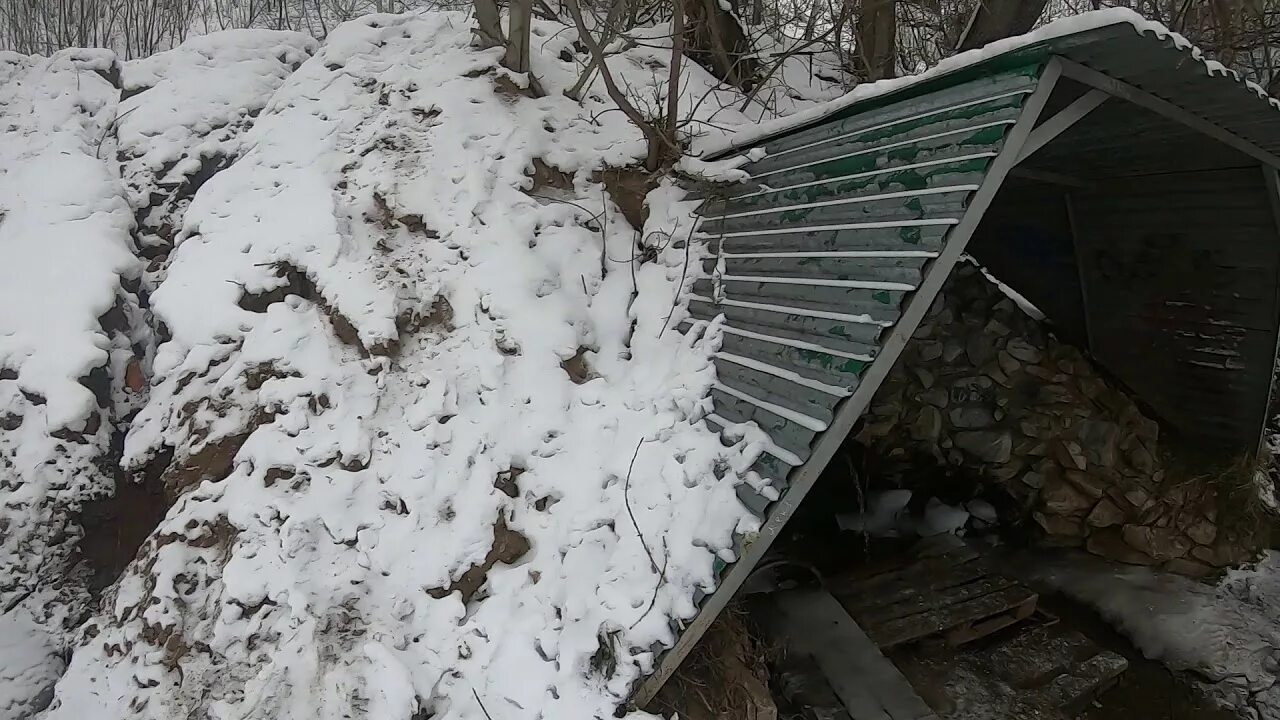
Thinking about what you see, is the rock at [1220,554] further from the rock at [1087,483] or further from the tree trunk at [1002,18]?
the tree trunk at [1002,18]

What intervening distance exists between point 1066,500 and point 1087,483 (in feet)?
0.59

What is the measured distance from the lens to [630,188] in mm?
4770

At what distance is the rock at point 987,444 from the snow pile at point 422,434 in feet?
8.90

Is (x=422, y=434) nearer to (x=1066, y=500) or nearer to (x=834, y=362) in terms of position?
(x=834, y=362)

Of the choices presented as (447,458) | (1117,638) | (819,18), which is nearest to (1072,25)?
(447,458)

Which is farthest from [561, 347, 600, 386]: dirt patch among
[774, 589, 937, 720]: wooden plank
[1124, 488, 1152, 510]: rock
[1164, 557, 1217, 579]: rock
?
[1164, 557, 1217, 579]: rock

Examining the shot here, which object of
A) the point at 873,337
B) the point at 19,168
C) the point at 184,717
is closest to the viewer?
the point at 873,337

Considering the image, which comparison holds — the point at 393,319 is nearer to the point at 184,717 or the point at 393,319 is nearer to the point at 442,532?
the point at 442,532

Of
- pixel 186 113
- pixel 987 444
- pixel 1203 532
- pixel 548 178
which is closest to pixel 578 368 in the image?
pixel 548 178

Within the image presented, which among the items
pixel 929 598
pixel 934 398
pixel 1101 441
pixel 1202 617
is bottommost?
pixel 1202 617

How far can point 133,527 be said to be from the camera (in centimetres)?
433

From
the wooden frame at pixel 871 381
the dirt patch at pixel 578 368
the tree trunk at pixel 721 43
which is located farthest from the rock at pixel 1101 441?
the tree trunk at pixel 721 43

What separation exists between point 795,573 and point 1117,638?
1.95 metres

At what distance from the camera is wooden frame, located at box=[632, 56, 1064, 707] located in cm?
231
